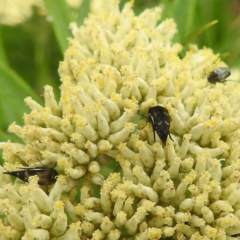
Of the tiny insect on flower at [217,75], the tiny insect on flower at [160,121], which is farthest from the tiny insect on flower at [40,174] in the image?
the tiny insect on flower at [217,75]

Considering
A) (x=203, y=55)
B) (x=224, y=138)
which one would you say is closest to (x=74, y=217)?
(x=224, y=138)

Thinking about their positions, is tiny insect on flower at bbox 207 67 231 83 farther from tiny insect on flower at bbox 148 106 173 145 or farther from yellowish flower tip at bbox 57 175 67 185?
yellowish flower tip at bbox 57 175 67 185

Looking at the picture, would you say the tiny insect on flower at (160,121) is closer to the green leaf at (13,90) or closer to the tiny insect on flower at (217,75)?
the tiny insect on flower at (217,75)

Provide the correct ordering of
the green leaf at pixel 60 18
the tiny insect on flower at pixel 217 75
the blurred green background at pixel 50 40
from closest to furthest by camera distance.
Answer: the tiny insect on flower at pixel 217 75 → the green leaf at pixel 60 18 → the blurred green background at pixel 50 40

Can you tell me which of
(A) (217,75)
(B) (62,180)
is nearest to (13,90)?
(B) (62,180)

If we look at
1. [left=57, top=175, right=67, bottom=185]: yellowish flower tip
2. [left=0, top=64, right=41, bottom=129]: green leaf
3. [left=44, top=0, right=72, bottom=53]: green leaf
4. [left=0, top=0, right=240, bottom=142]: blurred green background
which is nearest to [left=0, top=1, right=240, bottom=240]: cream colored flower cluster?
[left=57, top=175, right=67, bottom=185]: yellowish flower tip

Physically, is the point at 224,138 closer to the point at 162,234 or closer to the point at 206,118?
the point at 206,118

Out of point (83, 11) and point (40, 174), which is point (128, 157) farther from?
point (83, 11)
